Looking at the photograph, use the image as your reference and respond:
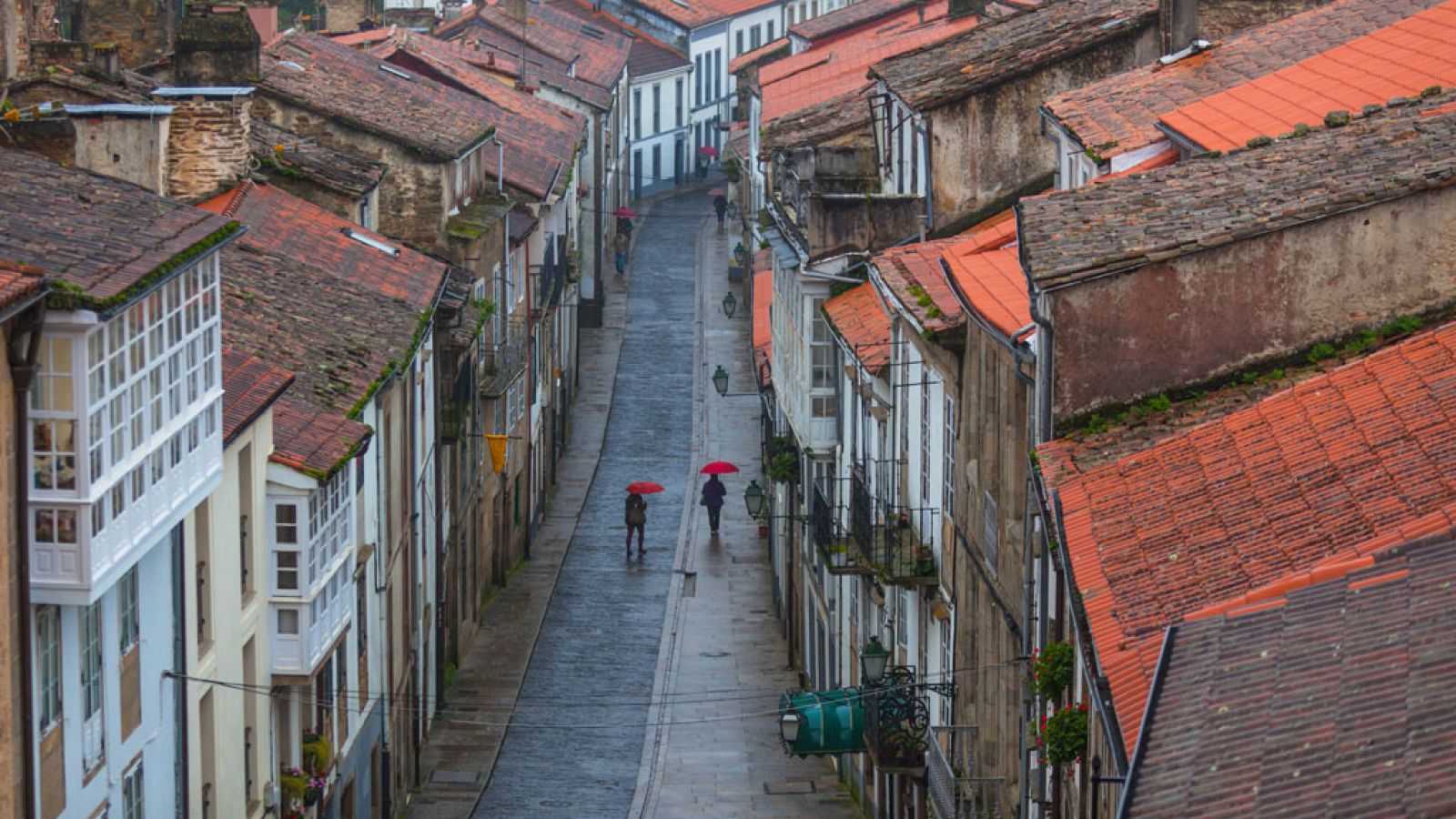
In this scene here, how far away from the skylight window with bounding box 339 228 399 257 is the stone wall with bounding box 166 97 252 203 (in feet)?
9.08

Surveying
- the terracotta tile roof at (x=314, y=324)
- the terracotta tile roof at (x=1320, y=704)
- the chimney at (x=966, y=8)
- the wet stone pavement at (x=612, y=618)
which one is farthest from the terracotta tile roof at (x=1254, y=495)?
the chimney at (x=966, y=8)

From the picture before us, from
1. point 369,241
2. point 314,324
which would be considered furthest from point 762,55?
point 314,324

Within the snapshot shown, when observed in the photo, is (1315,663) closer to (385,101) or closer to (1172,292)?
(1172,292)

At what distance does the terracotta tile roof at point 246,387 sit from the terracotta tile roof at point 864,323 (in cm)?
974

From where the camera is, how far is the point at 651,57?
117m

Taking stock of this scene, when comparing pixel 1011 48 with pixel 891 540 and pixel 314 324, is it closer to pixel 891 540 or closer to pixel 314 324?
pixel 891 540

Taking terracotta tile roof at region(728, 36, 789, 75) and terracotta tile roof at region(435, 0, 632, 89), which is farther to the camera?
terracotta tile roof at region(728, 36, 789, 75)

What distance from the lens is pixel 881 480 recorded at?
123ft

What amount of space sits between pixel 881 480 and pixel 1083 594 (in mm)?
19628

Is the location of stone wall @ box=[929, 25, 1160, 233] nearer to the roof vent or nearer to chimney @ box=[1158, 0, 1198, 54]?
chimney @ box=[1158, 0, 1198, 54]

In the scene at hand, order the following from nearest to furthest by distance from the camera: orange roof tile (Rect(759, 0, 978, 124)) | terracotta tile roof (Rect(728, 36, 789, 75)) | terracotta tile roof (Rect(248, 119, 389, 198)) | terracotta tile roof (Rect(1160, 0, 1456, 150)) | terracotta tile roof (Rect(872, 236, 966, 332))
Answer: terracotta tile roof (Rect(1160, 0, 1456, 150))
terracotta tile roof (Rect(872, 236, 966, 332))
terracotta tile roof (Rect(248, 119, 389, 198))
orange roof tile (Rect(759, 0, 978, 124))
terracotta tile roof (Rect(728, 36, 789, 75))

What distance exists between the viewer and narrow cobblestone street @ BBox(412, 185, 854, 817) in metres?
42.7

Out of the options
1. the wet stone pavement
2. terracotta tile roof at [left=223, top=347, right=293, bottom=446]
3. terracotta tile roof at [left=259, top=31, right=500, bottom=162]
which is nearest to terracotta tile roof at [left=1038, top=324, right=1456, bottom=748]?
terracotta tile roof at [left=223, top=347, right=293, bottom=446]

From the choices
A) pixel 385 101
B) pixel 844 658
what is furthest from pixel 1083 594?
pixel 385 101
